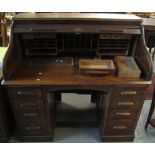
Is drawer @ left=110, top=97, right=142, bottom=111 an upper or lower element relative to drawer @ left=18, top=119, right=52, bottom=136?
upper

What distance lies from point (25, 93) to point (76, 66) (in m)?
0.47

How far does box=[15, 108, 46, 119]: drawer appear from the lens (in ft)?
4.71

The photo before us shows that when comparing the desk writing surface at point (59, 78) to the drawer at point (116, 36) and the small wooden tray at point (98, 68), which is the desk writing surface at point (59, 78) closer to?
the small wooden tray at point (98, 68)

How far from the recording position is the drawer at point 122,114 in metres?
1.47

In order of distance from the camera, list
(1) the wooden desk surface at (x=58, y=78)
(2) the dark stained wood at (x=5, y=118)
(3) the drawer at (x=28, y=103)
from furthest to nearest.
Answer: (2) the dark stained wood at (x=5, y=118)
(3) the drawer at (x=28, y=103)
(1) the wooden desk surface at (x=58, y=78)

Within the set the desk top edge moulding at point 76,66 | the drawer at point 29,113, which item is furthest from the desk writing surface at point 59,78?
the drawer at point 29,113

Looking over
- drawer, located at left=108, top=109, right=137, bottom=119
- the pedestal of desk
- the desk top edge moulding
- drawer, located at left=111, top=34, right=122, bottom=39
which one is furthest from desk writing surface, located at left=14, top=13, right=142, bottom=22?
drawer, located at left=108, top=109, right=137, bottom=119

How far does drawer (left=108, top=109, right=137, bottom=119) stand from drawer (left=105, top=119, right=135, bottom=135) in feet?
0.16

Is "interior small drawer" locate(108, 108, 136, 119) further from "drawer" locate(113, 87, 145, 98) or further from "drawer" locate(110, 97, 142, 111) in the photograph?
"drawer" locate(113, 87, 145, 98)

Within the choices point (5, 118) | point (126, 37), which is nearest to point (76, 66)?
point (126, 37)

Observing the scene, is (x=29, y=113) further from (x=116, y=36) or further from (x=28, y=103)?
(x=116, y=36)

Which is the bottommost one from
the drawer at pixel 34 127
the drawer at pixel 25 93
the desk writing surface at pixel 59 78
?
the drawer at pixel 34 127

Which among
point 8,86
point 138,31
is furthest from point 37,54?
point 138,31
